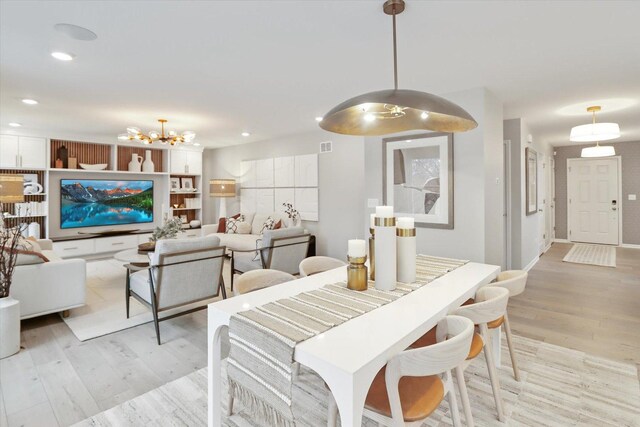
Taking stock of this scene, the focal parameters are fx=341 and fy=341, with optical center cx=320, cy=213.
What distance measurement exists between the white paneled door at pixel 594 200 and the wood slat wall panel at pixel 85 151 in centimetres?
1009

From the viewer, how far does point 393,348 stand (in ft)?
4.17

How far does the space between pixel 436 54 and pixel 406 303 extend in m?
1.98

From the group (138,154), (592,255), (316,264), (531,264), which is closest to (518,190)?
(531,264)

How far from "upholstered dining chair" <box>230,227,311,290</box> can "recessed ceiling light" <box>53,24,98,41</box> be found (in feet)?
8.45

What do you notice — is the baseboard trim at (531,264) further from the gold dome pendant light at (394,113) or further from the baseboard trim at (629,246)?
the gold dome pendant light at (394,113)

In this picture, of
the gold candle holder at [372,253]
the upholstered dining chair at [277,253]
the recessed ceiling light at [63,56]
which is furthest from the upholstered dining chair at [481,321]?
the recessed ceiling light at [63,56]

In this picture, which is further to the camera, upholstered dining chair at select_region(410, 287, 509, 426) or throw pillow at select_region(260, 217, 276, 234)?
throw pillow at select_region(260, 217, 276, 234)

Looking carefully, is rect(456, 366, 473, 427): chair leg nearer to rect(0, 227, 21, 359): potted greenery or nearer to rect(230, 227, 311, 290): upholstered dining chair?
rect(230, 227, 311, 290): upholstered dining chair

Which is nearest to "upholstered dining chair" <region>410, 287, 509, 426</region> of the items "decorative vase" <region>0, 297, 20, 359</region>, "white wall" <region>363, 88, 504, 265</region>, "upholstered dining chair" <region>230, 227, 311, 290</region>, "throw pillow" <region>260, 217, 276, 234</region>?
"white wall" <region>363, 88, 504, 265</region>

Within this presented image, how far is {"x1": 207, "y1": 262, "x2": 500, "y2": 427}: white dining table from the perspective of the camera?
1.11 m

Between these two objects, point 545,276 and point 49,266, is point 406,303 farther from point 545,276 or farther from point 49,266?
point 545,276

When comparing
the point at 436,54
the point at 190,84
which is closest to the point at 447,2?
the point at 436,54

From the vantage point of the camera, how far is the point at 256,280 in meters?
2.26

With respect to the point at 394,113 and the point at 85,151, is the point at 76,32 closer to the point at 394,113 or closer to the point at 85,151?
the point at 394,113
